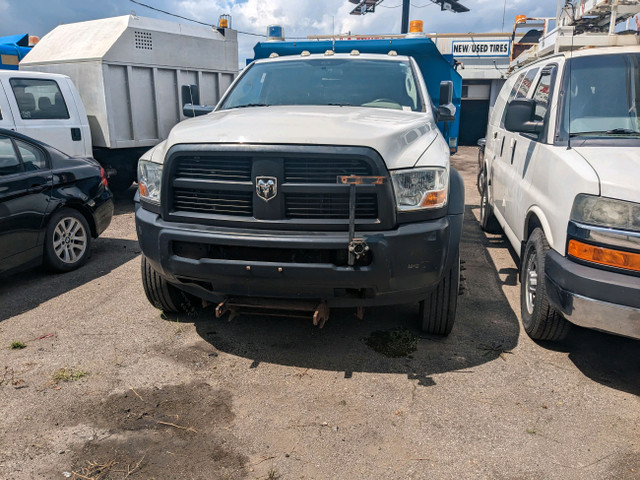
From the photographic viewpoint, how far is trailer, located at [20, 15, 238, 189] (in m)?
8.30

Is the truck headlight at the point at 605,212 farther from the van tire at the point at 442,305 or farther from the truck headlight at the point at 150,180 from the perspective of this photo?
the truck headlight at the point at 150,180

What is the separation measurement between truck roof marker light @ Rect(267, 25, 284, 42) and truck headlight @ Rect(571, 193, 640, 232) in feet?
21.2

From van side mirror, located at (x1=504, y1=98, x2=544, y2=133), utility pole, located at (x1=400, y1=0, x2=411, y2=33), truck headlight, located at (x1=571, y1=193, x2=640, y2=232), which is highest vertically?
utility pole, located at (x1=400, y1=0, x2=411, y2=33)

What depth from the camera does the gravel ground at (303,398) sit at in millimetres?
2580

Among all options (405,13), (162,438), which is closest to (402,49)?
(162,438)

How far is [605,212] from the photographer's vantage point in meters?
2.94

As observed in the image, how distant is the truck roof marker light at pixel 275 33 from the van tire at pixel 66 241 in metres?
4.46

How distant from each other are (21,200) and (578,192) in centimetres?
466

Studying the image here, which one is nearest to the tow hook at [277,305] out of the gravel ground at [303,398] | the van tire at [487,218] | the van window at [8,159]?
the gravel ground at [303,398]

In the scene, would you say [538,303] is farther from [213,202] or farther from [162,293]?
[162,293]

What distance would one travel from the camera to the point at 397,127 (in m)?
3.34

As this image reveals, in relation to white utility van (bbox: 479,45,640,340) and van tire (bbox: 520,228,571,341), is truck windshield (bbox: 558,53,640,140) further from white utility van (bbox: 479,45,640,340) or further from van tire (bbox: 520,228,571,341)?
van tire (bbox: 520,228,571,341)

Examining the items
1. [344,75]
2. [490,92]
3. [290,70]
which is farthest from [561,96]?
[490,92]

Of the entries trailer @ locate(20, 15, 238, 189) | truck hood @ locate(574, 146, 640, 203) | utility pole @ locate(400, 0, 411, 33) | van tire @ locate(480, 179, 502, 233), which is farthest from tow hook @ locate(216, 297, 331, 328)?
utility pole @ locate(400, 0, 411, 33)
